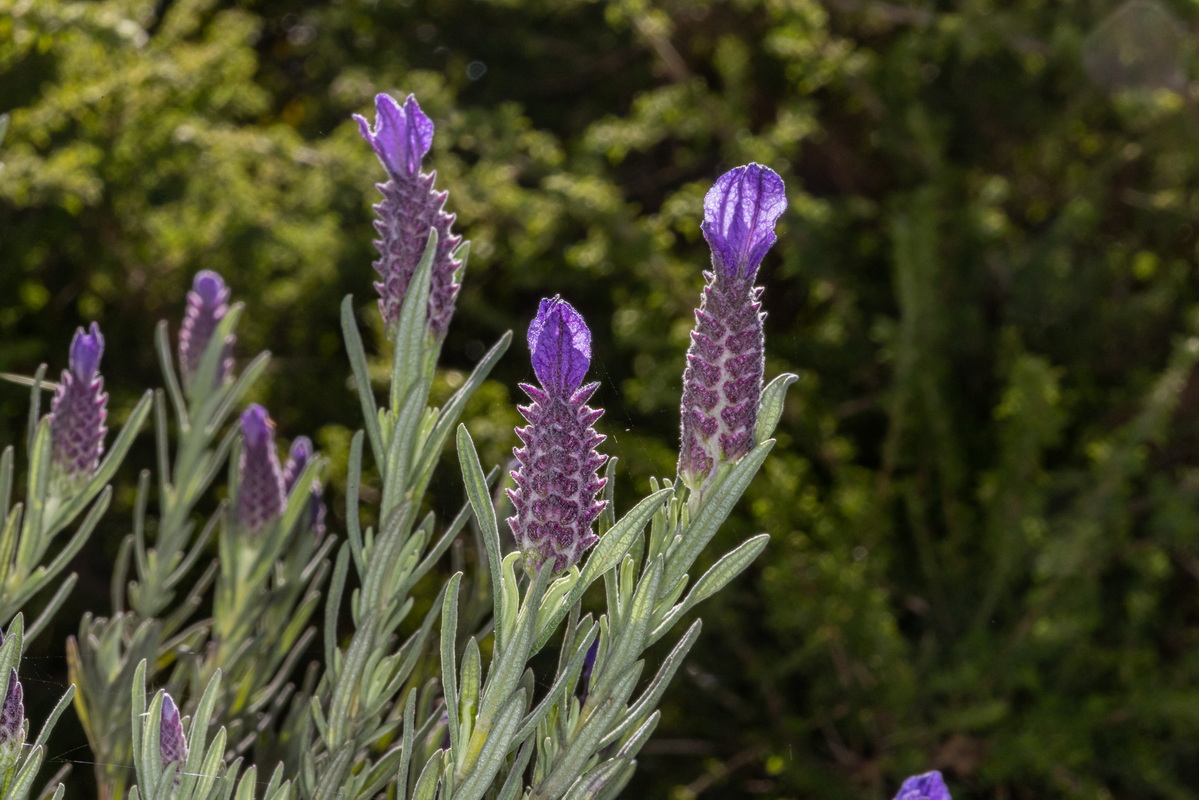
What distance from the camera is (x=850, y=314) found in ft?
6.51

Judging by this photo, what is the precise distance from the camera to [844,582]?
1.58 metres

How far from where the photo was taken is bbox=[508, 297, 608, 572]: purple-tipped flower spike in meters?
0.59

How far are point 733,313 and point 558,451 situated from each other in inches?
4.8

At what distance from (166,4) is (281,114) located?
66 centimetres

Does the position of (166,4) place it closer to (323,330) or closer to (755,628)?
(323,330)

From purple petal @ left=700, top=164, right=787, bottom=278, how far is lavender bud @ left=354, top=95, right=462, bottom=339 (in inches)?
7.4

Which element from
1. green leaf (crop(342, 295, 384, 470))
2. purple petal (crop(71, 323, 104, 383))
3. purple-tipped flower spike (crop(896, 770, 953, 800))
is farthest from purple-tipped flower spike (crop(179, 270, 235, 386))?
purple-tipped flower spike (crop(896, 770, 953, 800))

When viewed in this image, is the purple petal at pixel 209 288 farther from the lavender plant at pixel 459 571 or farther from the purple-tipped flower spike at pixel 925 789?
the purple-tipped flower spike at pixel 925 789

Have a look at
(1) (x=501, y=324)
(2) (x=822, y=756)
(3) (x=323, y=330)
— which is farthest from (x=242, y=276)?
(2) (x=822, y=756)

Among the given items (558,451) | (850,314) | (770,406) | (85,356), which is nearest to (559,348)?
(558,451)

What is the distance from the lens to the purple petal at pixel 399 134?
2.29 feet

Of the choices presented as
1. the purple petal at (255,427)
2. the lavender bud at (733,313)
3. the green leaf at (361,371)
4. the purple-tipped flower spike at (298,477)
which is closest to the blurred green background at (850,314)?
the purple-tipped flower spike at (298,477)

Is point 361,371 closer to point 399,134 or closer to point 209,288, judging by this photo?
point 399,134

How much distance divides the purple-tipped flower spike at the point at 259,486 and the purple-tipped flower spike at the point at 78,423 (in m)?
0.18
